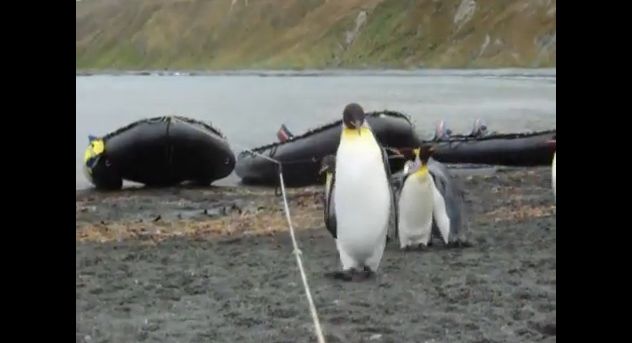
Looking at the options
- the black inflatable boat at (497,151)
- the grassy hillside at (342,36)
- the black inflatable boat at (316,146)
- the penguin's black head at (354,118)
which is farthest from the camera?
the grassy hillside at (342,36)

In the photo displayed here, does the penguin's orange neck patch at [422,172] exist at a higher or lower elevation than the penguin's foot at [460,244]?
higher

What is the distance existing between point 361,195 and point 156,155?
9.39 m

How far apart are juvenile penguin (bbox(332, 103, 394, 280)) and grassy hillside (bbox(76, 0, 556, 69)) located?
292 feet

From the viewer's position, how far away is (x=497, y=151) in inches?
739

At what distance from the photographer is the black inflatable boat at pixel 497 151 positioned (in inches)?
733

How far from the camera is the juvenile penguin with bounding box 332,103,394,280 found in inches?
272

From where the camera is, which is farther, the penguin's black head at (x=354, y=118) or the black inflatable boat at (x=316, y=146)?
the black inflatable boat at (x=316, y=146)

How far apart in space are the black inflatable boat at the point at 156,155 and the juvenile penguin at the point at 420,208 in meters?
7.58

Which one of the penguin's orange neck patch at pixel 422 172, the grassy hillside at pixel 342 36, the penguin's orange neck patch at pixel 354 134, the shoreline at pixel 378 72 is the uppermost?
the grassy hillside at pixel 342 36

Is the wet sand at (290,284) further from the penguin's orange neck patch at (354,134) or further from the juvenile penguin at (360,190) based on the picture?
the penguin's orange neck patch at (354,134)

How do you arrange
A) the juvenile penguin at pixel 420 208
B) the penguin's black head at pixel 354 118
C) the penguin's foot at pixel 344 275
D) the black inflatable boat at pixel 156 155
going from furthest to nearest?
1. the black inflatable boat at pixel 156 155
2. the juvenile penguin at pixel 420 208
3. the penguin's foot at pixel 344 275
4. the penguin's black head at pixel 354 118

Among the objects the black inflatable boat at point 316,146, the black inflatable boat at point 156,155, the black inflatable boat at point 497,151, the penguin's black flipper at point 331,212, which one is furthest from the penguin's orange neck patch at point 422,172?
the black inflatable boat at point 497,151

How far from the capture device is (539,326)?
560cm
